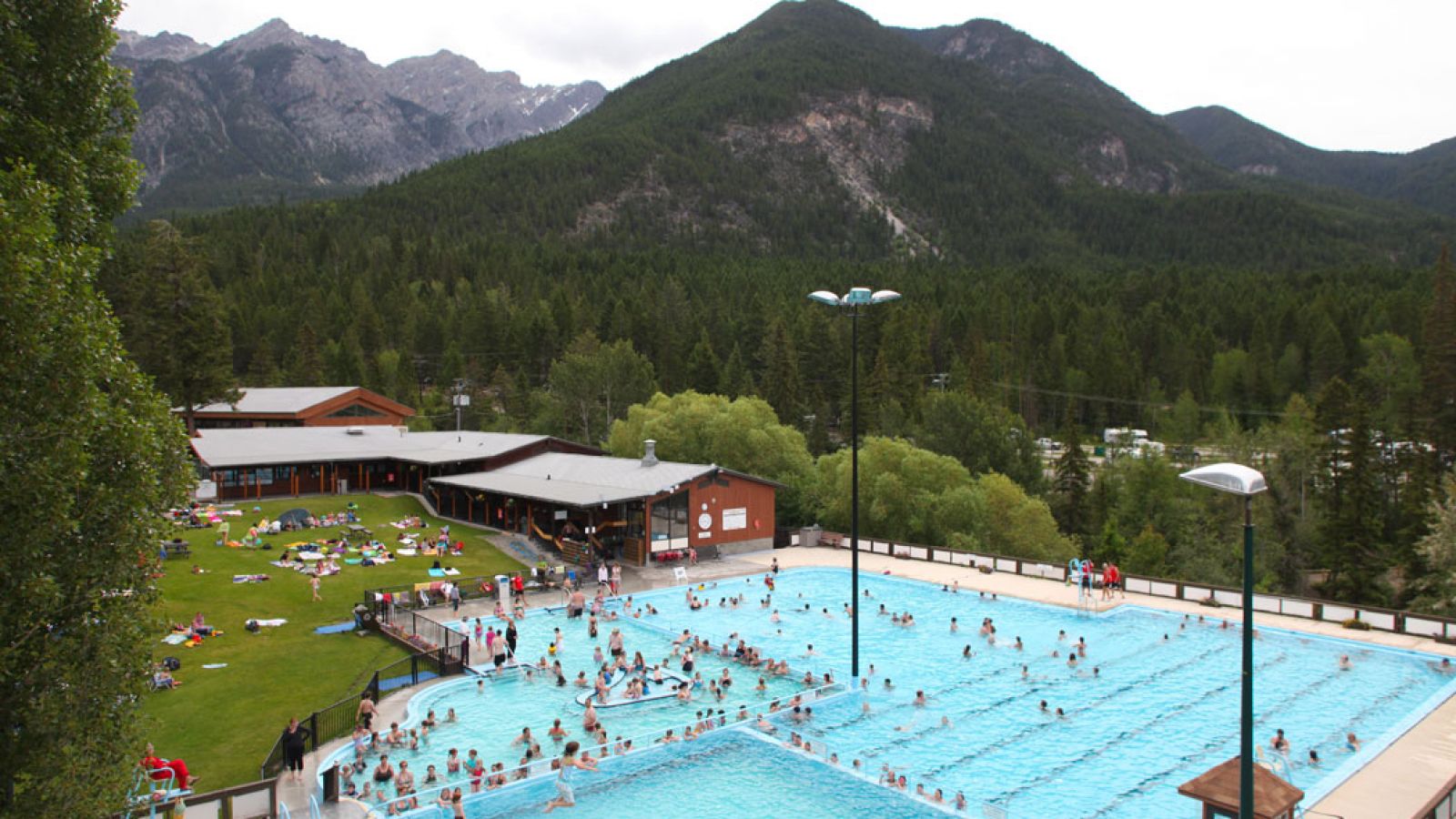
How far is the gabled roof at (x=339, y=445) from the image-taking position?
4969cm

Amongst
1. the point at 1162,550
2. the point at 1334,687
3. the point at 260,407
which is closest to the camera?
the point at 1334,687

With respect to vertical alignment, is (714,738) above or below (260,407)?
below

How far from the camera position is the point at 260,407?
6631 cm

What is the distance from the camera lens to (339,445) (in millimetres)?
54469

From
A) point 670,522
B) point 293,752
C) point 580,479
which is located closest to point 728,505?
point 670,522

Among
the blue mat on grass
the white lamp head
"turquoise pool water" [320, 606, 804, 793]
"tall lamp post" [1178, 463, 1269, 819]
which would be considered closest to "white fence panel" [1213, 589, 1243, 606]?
"turquoise pool water" [320, 606, 804, 793]

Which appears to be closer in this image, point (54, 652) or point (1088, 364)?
point (54, 652)

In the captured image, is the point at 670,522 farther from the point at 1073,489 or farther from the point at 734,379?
the point at 734,379

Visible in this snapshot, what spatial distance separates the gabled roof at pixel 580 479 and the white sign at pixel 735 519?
1.71m

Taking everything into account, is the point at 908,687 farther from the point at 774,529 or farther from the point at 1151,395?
the point at 1151,395

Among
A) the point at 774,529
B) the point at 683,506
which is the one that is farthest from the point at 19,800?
the point at 774,529

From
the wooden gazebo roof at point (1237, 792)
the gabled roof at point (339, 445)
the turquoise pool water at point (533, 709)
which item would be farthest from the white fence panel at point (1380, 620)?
the gabled roof at point (339, 445)

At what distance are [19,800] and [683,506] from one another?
110 ft

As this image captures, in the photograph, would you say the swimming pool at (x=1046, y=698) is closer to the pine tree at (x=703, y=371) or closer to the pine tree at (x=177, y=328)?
the pine tree at (x=177, y=328)
